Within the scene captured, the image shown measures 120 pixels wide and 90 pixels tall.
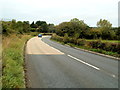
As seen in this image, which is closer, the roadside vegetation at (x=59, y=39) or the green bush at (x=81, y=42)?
the roadside vegetation at (x=59, y=39)

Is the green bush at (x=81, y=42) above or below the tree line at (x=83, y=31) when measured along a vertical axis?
below

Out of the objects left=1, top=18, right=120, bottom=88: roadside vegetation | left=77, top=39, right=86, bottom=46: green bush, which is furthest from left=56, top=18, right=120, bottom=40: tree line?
left=77, top=39, right=86, bottom=46: green bush

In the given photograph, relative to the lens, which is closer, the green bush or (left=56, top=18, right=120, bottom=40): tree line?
the green bush

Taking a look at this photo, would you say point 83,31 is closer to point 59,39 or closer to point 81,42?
point 59,39

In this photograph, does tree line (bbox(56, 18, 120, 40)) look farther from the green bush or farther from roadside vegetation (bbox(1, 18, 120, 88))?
the green bush

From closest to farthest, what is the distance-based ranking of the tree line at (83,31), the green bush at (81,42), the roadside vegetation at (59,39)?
the roadside vegetation at (59,39) < the green bush at (81,42) < the tree line at (83,31)

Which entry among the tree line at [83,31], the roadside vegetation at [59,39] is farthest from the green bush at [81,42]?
the tree line at [83,31]

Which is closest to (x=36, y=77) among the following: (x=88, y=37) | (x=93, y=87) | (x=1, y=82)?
(x=1, y=82)

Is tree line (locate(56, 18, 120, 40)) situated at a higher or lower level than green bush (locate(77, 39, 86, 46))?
higher

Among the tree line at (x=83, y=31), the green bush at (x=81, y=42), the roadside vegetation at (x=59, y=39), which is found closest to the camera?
the roadside vegetation at (x=59, y=39)

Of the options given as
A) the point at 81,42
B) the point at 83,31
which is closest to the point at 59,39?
the point at 81,42

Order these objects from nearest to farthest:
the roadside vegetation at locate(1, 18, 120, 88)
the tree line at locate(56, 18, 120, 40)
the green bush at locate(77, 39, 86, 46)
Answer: the roadside vegetation at locate(1, 18, 120, 88), the green bush at locate(77, 39, 86, 46), the tree line at locate(56, 18, 120, 40)

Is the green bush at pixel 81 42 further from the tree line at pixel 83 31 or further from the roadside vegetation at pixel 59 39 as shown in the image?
the tree line at pixel 83 31

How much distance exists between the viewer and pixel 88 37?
178 ft
